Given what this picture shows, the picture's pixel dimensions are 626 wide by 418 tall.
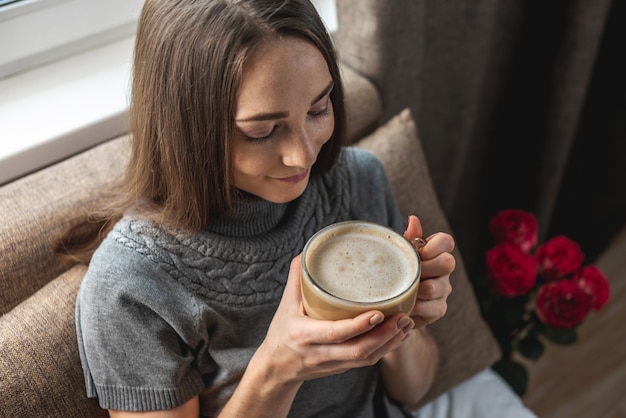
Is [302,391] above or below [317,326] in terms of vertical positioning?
below

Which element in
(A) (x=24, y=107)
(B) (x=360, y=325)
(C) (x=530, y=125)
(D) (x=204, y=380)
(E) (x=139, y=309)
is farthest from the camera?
(C) (x=530, y=125)

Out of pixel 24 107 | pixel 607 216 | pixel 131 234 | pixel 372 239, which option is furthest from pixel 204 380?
pixel 607 216

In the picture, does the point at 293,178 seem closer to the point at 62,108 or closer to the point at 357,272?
the point at 357,272

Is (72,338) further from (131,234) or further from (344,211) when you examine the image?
(344,211)

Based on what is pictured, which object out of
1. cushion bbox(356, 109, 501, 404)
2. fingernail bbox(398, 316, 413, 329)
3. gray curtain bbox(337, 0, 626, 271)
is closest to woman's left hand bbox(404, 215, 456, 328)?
fingernail bbox(398, 316, 413, 329)

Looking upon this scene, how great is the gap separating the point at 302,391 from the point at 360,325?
44 centimetres

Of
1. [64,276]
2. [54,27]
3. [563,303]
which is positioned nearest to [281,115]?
[64,276]

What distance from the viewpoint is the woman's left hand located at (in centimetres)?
94

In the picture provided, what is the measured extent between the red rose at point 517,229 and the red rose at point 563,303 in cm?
11

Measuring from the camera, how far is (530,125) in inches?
81.7

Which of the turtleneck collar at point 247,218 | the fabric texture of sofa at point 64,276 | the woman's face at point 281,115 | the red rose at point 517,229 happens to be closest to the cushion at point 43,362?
the fabric texture of sofa at point 64,276

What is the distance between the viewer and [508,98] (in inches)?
80.7

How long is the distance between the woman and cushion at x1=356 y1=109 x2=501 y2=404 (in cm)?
18

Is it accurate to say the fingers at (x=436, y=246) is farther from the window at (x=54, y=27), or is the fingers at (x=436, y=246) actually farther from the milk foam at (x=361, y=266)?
the window at (x=54, y=27)
